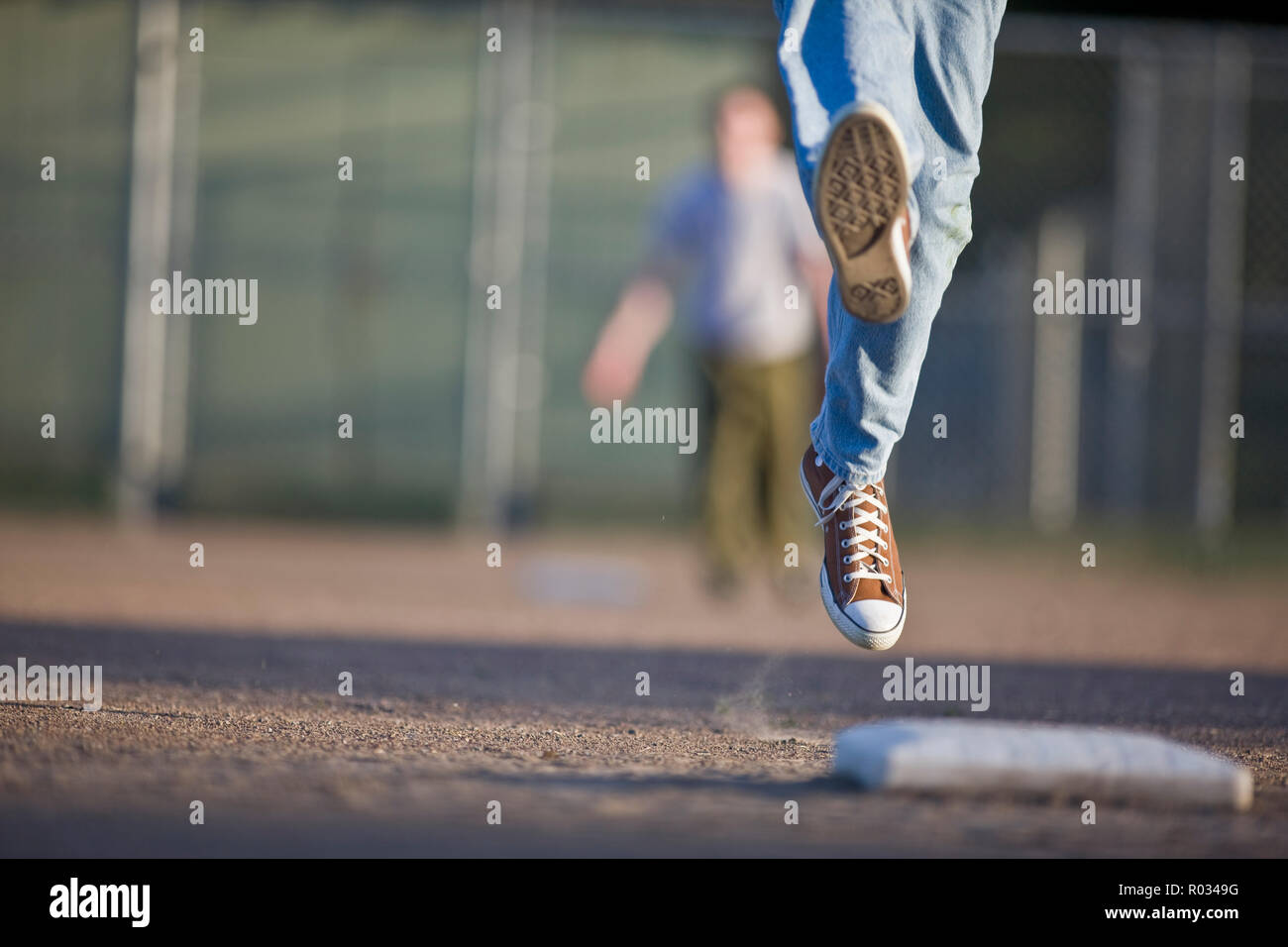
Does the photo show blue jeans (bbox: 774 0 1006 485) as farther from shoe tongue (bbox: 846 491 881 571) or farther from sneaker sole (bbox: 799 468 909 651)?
sneaker sole (bbox: 799 468 909 651)

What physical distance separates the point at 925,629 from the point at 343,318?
18.9ft

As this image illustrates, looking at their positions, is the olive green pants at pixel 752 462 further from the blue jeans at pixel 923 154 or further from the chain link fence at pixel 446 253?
the blue jeans at pixel 923 154

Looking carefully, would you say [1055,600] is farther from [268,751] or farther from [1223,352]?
[268,751]

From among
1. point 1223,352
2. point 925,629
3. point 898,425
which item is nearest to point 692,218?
point 925,629

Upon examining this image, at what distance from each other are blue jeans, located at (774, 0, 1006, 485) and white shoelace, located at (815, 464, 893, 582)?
3cm

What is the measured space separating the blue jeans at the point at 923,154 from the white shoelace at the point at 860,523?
0.03m

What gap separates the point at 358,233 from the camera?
32.3ft

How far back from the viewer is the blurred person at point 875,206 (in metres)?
2.39

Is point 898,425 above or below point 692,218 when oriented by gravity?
below

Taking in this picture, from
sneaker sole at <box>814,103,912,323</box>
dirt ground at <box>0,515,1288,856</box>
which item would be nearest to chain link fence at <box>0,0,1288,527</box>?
dirt ground at <box>0,515,1288,856</box>

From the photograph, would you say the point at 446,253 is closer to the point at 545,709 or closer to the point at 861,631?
the point at 545,709

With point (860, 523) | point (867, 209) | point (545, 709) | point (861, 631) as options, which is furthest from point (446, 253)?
point (867, 209)
